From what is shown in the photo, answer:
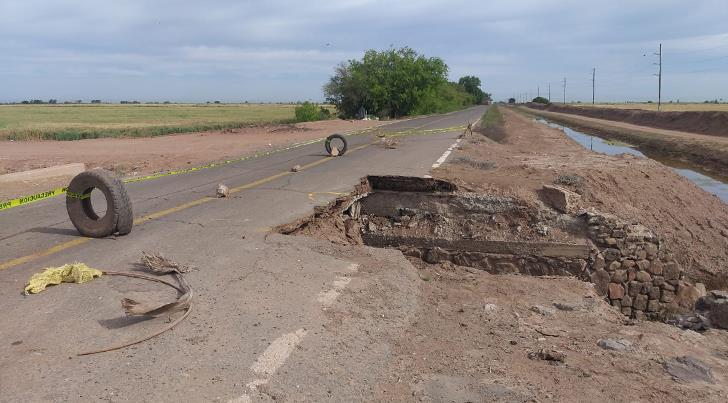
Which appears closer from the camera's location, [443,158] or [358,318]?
[358,318]

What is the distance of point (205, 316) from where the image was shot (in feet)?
15.1

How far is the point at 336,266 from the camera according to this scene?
636cm

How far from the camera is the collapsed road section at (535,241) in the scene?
28.8ft

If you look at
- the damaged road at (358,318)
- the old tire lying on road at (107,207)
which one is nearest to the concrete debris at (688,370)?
the damaged road at (358,318)

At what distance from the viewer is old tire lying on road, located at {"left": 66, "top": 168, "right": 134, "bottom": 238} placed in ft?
23.6

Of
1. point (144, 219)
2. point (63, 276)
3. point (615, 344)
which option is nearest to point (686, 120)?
point (615, 344)

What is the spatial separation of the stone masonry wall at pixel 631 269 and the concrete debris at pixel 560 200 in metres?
0.36

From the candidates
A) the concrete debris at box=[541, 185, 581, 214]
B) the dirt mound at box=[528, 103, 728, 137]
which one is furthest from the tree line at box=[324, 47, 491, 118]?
the concrete debris at box=[541, 185, 581, 214]

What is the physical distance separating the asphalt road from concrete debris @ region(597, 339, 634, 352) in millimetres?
1794

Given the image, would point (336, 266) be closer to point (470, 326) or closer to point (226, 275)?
point (226, 275)

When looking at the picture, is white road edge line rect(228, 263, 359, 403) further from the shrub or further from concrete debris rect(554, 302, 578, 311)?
the shrub

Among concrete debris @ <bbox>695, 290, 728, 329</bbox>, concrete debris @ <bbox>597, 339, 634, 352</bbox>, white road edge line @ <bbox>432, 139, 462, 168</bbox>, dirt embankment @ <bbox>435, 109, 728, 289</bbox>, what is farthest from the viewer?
white road edge line @ <bbox>432, 139, 462, 168</bbox>

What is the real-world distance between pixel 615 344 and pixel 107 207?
20.2 feet

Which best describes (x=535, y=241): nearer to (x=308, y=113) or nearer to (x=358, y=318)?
(x=358, y=318)
